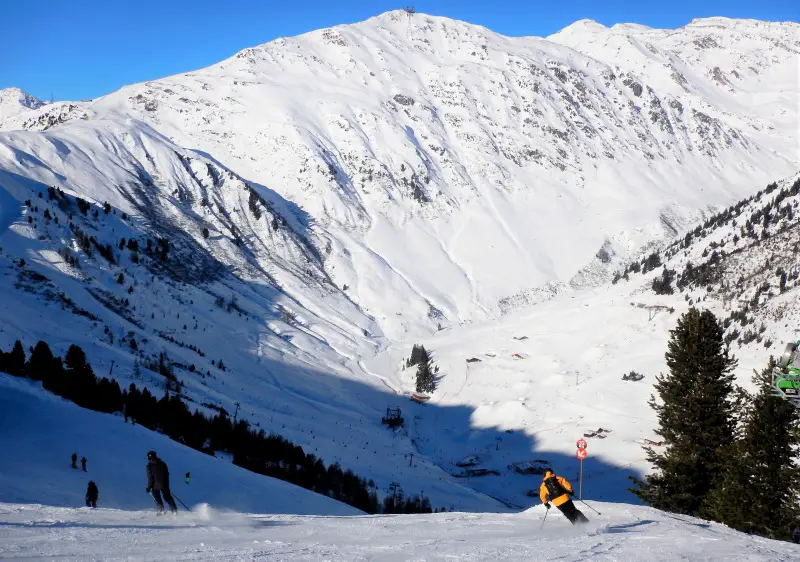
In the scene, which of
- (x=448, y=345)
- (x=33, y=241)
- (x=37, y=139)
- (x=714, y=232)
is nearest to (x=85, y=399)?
(x=33, y=241)

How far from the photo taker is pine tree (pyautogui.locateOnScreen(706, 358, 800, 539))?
25500 millimetres

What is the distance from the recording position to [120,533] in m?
15.8

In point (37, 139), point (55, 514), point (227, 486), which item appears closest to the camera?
point (55, 514)

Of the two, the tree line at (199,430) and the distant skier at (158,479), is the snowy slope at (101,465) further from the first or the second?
the distant skier at (158,479)

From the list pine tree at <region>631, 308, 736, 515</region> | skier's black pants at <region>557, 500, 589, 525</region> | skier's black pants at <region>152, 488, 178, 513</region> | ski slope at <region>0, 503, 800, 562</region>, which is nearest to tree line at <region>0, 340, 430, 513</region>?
skier's black pants at <region>152, 488, 178, 513</region>

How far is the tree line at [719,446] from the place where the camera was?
1014 inches

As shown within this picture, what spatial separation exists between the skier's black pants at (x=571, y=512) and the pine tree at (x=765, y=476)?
32.6ft

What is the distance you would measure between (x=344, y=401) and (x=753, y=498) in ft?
317

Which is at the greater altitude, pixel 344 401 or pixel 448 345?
pixel 448 345

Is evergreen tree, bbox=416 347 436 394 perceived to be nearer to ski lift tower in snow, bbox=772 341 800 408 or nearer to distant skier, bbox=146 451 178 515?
ski lift tower in snow, bbox=772 341 800 408

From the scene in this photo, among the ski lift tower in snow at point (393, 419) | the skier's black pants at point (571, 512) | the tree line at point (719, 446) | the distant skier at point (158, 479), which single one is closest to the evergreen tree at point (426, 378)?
the ski lift tower in snow at point (393, 419)

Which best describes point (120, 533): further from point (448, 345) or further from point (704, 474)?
point (448, 345)

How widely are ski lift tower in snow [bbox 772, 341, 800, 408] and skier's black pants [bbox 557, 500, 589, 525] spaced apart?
276 inches

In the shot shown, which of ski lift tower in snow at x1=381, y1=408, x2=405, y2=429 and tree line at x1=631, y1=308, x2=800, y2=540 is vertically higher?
ski lift tower in snow at x1=381, y1=408, x2=405, y2=429
